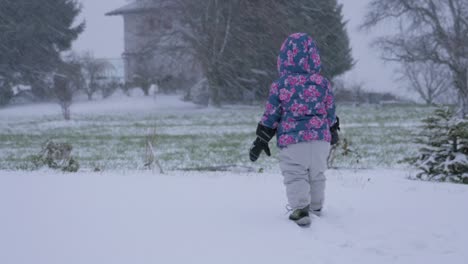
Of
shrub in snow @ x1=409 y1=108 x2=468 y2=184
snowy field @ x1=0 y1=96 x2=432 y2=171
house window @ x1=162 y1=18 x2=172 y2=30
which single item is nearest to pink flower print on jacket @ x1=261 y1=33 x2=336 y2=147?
shrub in snow @ x1=409 y1=108 x2=468 y2=184

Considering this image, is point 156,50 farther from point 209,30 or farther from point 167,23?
point 209,30

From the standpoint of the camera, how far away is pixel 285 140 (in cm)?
395

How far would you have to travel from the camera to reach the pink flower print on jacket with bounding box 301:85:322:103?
3936 mm

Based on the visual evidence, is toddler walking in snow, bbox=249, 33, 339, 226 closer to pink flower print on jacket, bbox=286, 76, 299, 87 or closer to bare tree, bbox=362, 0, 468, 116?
pink flower print on jacket, bbox=286, 76, 299, 87

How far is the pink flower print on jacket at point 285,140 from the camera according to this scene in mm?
3920

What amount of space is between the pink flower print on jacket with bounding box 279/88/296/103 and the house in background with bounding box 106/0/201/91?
3130 centimetres

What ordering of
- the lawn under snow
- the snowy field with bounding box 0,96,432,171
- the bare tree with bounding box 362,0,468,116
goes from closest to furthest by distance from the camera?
the lawn under snow → the snowy field with bounding box 0,96,432,171 → the bare tree with bounding box 362,0,468,116

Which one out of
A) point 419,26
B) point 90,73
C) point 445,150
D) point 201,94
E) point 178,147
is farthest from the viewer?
point 90,73

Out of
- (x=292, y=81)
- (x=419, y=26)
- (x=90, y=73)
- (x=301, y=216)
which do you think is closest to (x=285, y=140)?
(x=292, y=81)

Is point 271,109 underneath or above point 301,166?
above

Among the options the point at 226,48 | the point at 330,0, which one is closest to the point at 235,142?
the point at 226,48

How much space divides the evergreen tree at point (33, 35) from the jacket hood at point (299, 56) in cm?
3162

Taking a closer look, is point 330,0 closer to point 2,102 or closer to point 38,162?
point 2,102

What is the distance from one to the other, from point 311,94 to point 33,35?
116 ft
